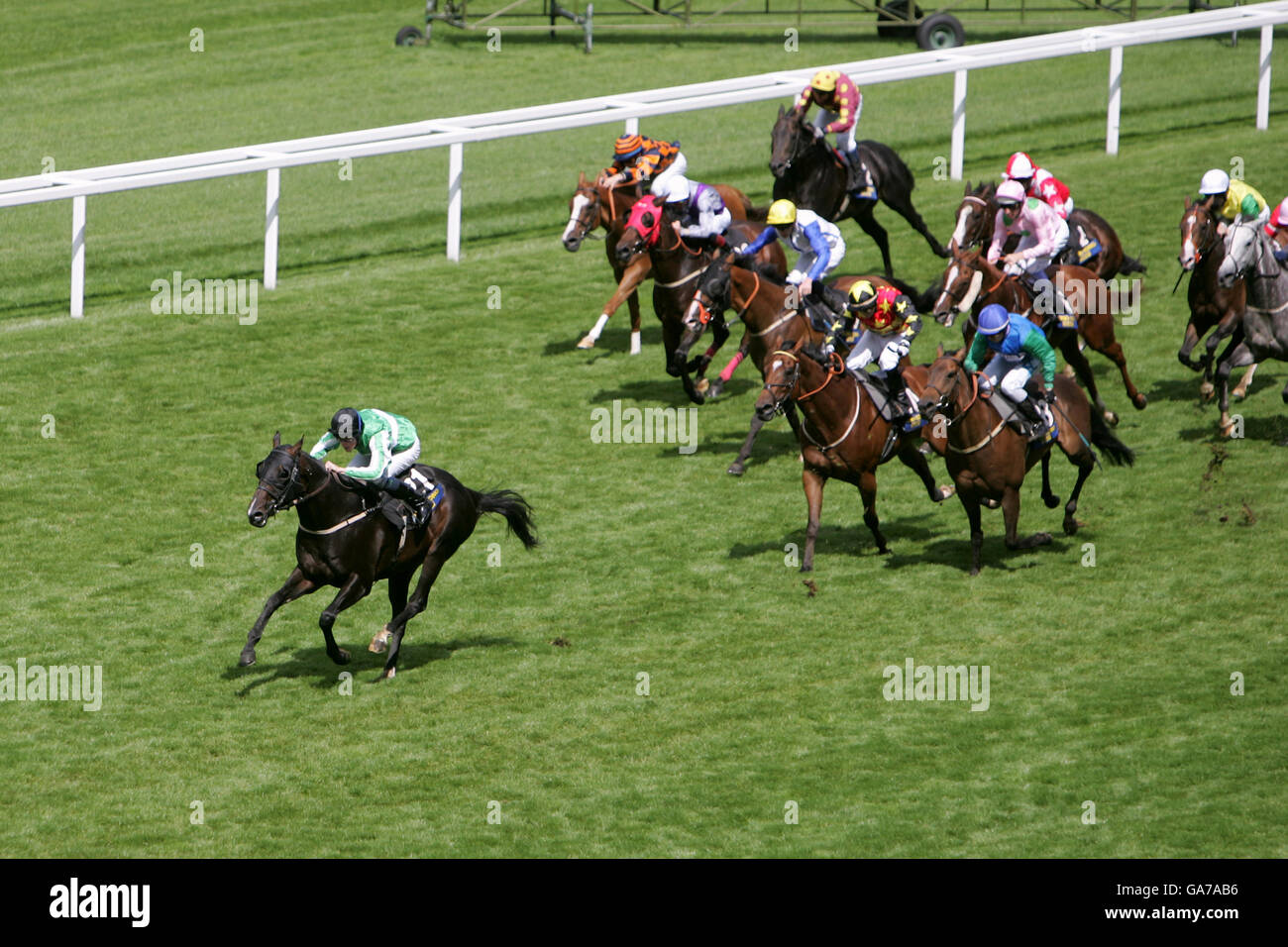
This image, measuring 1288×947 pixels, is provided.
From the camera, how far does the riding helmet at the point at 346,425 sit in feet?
34.8

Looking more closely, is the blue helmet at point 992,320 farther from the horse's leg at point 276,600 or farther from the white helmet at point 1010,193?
the horse's leg at point 276,600

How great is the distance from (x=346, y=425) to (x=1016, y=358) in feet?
15.7

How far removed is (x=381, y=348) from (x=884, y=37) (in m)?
13.8

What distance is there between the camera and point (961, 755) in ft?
32.8

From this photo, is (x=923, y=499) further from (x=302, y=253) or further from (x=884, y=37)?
(x=884, y=37)

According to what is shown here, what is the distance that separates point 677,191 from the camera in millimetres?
15148

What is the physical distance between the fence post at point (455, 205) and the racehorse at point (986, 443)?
7.72m

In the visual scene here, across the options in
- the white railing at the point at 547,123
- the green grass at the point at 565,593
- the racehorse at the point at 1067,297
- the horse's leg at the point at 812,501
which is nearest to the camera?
the green grass at the point at 565,593

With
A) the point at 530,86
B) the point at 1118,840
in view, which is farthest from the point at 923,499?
the point at 530,86
